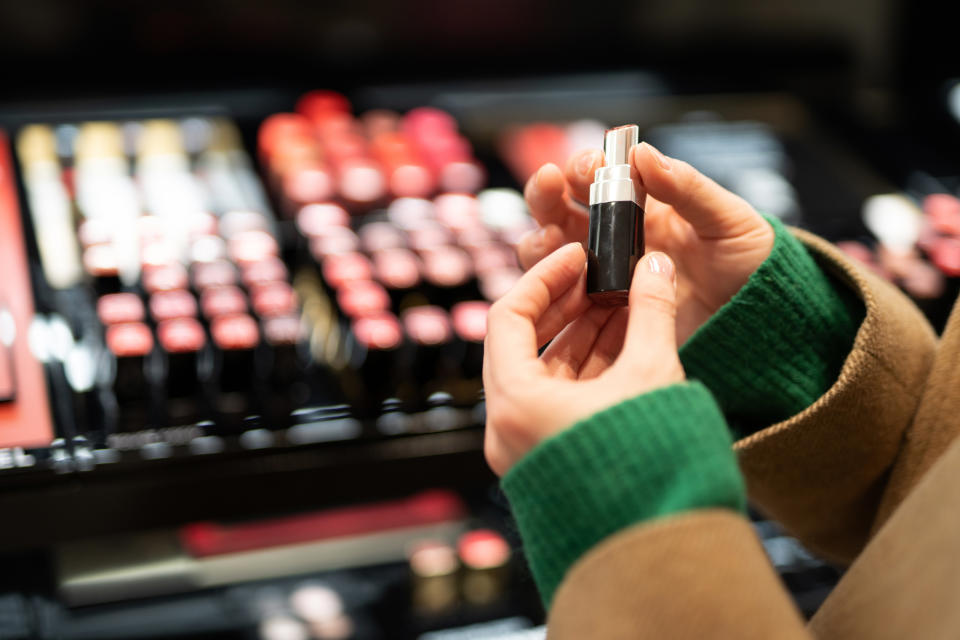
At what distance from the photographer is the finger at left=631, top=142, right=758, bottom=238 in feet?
1.88

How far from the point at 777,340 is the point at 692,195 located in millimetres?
138

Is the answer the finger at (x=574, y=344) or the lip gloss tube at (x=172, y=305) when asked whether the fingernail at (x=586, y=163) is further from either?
the lip gloss tube at (x=172, y=305)

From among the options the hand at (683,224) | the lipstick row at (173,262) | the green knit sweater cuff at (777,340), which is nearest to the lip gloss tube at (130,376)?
the lipstick row at (173,262)

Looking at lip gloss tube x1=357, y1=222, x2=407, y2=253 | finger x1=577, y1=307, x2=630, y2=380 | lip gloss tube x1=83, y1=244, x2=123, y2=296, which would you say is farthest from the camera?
lip gloss tube x1=357, y1=222, x2=407, y2=253

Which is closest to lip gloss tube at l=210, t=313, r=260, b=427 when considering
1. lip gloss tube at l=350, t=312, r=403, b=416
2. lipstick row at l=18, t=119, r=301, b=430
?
lipstick row at l=18, t=119, r=301, b=430

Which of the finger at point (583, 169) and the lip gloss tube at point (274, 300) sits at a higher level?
the finger at point (583, 169)

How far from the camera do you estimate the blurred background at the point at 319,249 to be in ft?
2.92

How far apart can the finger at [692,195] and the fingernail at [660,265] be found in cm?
8

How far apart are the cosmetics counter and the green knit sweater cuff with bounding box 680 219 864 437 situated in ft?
1.06

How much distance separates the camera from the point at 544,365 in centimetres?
49

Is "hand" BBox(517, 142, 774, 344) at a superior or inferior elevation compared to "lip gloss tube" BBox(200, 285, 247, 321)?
superior

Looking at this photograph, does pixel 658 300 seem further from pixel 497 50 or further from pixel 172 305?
pixel 497 50

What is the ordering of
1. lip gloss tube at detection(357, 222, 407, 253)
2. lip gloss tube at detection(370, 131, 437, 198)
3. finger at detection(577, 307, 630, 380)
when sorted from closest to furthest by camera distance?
finger at detection(577, 307, 630, 380) < lip gloss tube at detection(357, 222, 407, 253) < lip gloss tube at detection(370, 131, 437, 198)

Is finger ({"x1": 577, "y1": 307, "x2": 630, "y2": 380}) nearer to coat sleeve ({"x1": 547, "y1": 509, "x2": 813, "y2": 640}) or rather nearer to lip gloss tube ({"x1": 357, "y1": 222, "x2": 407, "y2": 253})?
coat sleeve ({"x1": 547, "y1": 509, "x2": 813, "y2": 640})
